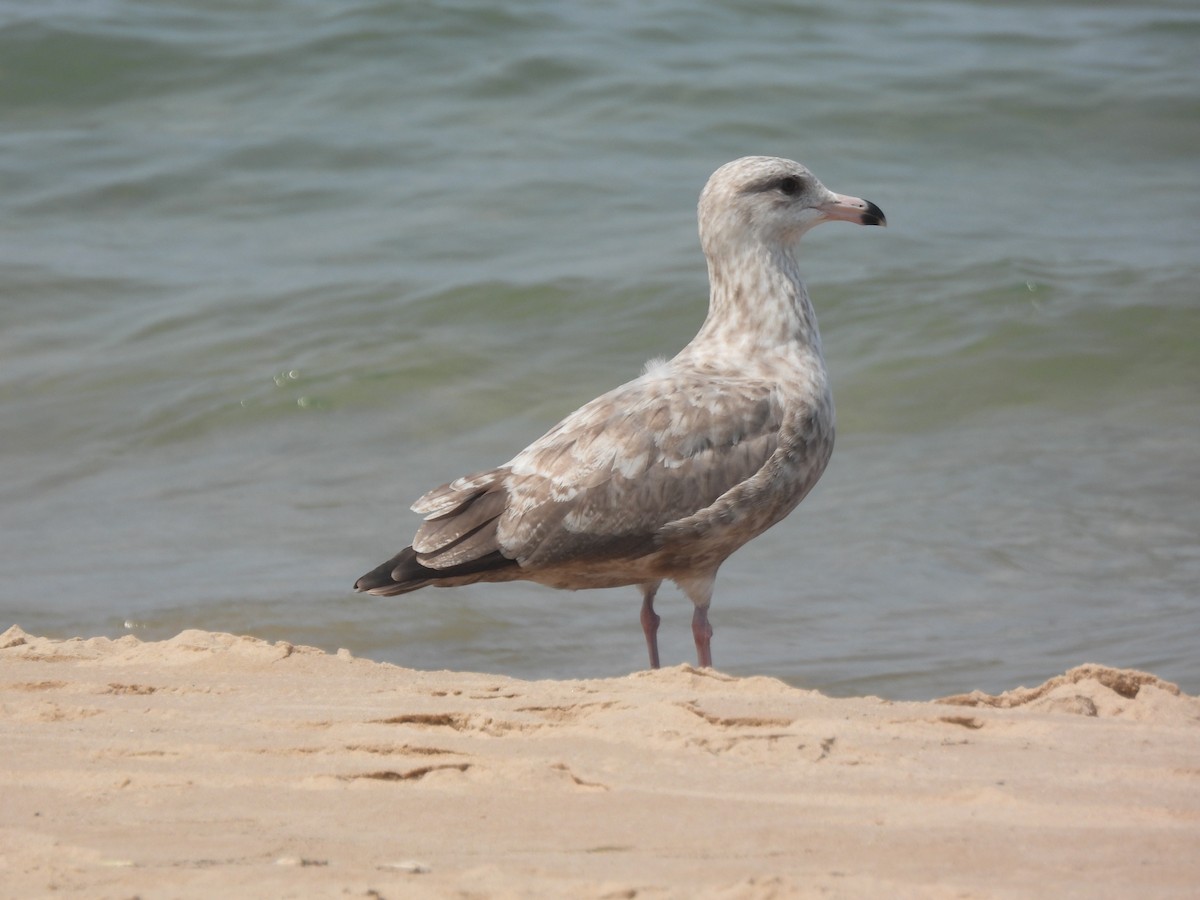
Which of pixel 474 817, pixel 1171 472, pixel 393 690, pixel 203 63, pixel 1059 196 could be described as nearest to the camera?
pixel 474 817

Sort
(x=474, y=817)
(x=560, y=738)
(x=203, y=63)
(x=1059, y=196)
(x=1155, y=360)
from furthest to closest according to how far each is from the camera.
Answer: (x=203, y=63)
(x=1059, y=196)
(x=1155, y=360)
(x=560, y=738)
(x=474, y=817)

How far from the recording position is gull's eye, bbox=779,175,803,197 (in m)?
6.06

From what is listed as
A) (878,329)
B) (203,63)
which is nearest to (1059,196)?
(878,329)

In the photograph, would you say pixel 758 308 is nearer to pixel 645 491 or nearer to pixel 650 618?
A: pixel 645 491

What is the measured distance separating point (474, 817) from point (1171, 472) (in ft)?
19.5

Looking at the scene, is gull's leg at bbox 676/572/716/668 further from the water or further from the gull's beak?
the gull's beak

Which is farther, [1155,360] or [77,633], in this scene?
[1155,360]

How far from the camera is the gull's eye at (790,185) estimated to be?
6059 mm

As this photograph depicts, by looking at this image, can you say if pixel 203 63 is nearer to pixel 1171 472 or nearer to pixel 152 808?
pixel 1171 472

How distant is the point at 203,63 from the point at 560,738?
1237 centimetres

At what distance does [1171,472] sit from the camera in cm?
828

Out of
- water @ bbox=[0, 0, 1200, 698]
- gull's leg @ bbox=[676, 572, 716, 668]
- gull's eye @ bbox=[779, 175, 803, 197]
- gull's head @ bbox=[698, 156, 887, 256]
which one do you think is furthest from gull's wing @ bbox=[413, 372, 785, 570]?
water @ bbox=[0, 0, 1200, 698]

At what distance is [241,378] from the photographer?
395 inches

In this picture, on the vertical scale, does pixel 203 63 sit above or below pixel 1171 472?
above
